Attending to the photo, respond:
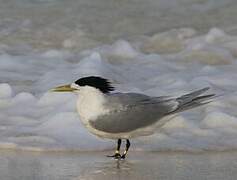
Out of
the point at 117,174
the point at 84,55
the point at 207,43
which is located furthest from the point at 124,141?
the point at 207,43

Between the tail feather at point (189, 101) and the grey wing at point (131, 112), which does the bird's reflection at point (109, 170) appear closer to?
the grey wing at point (131, 112)

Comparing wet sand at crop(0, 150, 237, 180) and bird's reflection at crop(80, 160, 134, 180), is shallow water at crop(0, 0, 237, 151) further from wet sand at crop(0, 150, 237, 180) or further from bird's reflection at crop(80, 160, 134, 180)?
bird's reflection at crop(80, 160, 134, 180)

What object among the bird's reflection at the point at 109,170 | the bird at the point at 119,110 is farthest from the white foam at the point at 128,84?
the bird's reflection at the point at 109,170

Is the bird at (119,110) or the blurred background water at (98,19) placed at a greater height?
the blurred background water at (98,19)

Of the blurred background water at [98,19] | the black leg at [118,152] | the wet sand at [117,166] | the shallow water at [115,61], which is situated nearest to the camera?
the wet sand at [117,166]

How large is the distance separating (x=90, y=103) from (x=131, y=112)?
0.25 m

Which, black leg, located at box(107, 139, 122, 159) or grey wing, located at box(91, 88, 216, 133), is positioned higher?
grey wing, located at box(91, 88, 216, 133)

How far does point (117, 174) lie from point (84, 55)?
156 inches

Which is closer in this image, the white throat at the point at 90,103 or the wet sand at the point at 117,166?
the wet sand at the point at 117,166

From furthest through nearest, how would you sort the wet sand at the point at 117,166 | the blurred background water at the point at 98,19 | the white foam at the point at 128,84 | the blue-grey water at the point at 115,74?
the blurred background water at the point at 98,19 < the white foam at the point at 128,84 < the blue-grey water at the point at 115,74 < the wet sand at the point at 117,166

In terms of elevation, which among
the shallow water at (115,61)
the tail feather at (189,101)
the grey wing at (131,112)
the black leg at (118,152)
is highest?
the shallow water at (115,61)

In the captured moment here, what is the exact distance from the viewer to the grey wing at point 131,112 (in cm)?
527

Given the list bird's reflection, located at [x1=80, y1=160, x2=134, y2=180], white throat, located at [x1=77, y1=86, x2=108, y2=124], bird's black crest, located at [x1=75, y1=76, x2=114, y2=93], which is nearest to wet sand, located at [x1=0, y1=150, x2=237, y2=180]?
bird's reflection, located at [x1=80, y1=160, x2=134, y2=180]

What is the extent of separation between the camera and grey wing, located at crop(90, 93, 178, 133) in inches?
207
